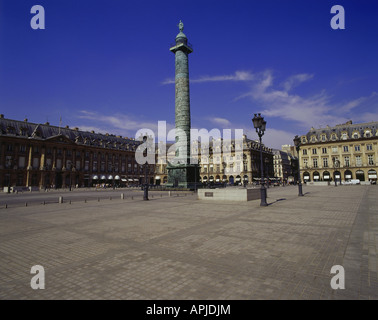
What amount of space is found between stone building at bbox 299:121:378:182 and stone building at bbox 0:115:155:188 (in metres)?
55.9

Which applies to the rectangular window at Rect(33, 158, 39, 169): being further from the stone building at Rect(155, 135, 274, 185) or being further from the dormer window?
the stone building at Rect(155, 135, 274, 185)

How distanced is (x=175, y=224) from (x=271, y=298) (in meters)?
6.03

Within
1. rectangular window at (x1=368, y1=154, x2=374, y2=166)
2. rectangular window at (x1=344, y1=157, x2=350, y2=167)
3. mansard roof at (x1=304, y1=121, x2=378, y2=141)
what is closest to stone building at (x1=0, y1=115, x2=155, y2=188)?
mansard roof at (x1=304, y1=121, x2=378, y2=141)

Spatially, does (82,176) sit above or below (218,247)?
above

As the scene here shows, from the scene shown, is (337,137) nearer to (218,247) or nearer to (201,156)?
(201,156)

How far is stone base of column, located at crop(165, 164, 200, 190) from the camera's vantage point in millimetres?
35562

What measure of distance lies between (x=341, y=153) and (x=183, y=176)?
53.4 meters

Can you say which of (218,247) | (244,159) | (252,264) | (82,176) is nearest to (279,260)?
(252,264)

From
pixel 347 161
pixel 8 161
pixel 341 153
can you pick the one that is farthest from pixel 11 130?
pixel 347 161

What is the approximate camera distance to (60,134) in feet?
191

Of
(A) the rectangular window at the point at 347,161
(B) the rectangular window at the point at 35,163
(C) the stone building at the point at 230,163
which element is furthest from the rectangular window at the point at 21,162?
(A) the rectangular window at the point at 347,161

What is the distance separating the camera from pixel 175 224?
30.2ft

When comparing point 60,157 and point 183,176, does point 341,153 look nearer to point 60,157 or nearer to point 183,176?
point 183,176
